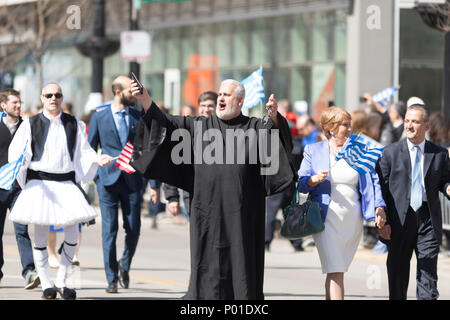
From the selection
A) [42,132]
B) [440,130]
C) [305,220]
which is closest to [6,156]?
[42,132]

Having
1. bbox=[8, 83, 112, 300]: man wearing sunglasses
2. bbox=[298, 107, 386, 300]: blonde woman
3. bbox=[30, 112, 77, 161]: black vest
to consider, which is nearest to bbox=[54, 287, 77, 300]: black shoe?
bbox=[8, 83, 112, 300]: man wearing sunglasses

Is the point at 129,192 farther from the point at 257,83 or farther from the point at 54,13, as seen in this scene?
the point at 54,13

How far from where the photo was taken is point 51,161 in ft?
35.9

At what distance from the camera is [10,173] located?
10750 mm

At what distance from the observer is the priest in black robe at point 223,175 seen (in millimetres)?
8617

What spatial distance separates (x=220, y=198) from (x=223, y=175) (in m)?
0.17

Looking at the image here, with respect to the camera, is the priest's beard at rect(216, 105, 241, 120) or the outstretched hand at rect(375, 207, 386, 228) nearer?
the priest's beard at rect(216, 105, 241, 120)

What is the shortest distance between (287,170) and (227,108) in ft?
2.10

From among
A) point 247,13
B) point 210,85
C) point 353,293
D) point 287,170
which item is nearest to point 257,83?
point 353,293

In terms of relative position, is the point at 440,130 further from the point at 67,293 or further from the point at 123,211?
the point at 67,293

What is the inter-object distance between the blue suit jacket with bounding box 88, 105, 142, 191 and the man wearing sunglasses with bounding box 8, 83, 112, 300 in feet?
3.03

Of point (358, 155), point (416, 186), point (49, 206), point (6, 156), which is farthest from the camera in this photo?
point (6, 156)

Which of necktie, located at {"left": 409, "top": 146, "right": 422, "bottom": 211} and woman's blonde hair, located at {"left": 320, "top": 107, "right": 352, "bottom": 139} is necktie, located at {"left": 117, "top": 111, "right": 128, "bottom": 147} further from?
necktie, located at {"left": 409, "top": 146, "right": 422, "bottom": 211}

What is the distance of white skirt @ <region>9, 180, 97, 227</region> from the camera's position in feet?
35.6
